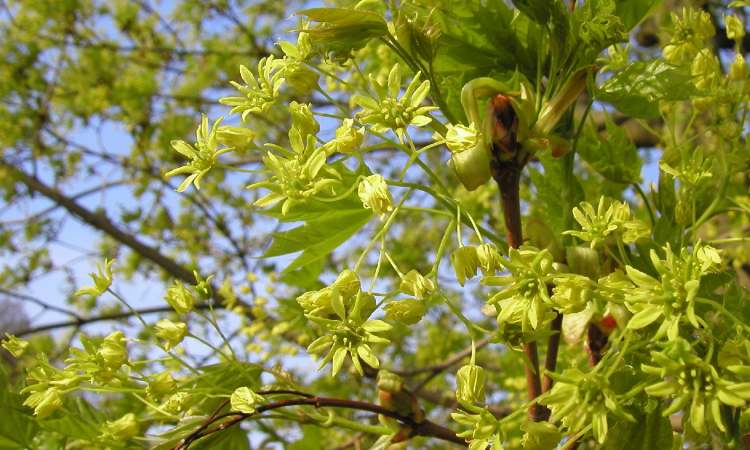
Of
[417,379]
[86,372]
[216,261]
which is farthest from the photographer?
[216,261]

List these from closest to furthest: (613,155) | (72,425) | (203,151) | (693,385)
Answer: (693,385)
(203,151)
(72,425)
(613,155)

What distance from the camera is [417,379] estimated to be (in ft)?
9.50

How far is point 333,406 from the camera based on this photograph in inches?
30.6

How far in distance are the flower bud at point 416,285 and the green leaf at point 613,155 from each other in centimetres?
40

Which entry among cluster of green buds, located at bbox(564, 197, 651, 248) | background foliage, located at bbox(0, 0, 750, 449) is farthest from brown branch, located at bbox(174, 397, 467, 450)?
cluster of green buds, located at bbox(564, 197, 651, 248)

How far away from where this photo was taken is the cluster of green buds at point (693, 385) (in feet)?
1.65

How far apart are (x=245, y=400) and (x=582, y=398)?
1.11ft

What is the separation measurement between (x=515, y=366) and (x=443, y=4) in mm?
1176

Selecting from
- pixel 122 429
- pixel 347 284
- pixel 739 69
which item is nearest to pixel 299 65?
pixel 347 284

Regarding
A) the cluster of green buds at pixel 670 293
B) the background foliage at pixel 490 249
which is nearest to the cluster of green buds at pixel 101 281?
the background foliage at pixel 490 249

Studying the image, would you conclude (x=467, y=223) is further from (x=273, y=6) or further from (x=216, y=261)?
(x=273, y=6)

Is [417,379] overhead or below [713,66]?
below

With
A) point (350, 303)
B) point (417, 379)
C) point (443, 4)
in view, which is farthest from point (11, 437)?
point (417, 379)

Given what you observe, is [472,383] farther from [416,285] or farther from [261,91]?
[261,91]
